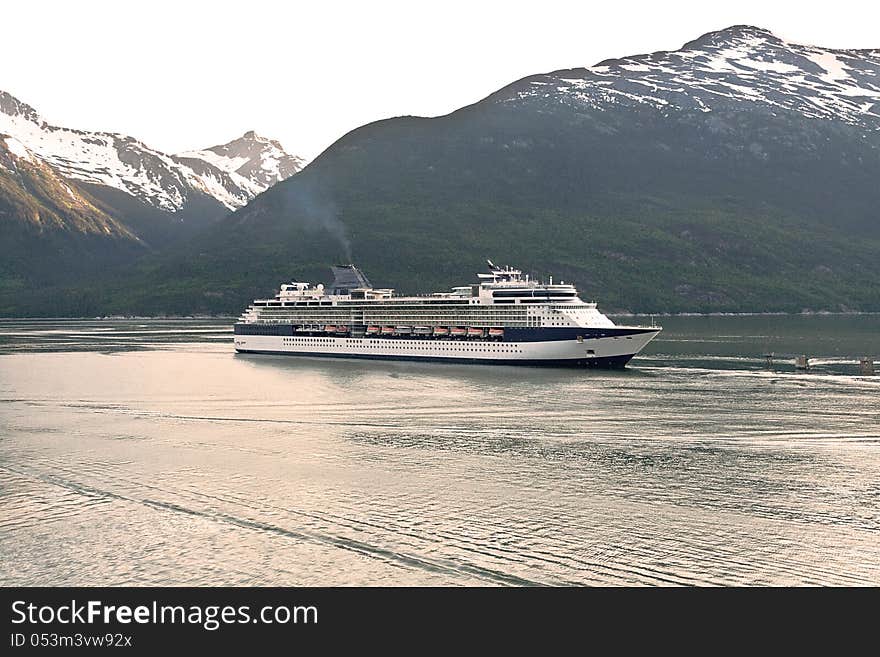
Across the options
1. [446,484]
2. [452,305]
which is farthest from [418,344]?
[446,484]

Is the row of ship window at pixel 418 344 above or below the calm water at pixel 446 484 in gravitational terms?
above

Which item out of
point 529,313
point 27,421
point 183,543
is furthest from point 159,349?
point 183,543

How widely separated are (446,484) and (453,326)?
77215 millimetres

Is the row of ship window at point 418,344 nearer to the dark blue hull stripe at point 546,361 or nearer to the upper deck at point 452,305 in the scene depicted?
the dark blue hull stripe at point 546,361

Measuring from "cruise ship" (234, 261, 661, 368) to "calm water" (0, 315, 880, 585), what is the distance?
1687 cm

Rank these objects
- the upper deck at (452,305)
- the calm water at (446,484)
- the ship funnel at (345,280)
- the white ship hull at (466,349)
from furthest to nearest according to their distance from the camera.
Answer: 1. the ship funnel at (345,280)
2. the upper deck at (452,305)
3. the white ship hull at (466,349)
4. the calm water at (446,484)

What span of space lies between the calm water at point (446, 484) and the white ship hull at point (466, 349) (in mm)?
16103

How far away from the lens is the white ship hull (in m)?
107

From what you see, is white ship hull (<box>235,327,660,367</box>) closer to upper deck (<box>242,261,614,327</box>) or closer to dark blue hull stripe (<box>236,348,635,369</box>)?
dark blue hull stripe (<box>236,348,635,369</box>)

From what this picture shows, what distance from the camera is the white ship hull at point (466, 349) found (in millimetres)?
107000

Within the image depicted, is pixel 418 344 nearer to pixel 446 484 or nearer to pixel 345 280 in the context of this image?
pixel 345 280

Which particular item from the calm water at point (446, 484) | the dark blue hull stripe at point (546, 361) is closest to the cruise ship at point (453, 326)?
the dark blue hull stripe at point (546, 361)

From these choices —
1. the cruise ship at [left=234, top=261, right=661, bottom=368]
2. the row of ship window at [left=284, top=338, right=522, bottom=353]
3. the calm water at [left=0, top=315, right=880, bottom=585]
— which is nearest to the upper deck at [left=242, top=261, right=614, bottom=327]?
the cruise ship at [left=234, top=261, right=661, bottom=368]
